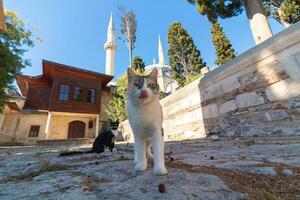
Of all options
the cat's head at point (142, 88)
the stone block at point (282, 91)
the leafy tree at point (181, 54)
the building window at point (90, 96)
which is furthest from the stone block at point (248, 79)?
the leafy tree at point (181, 54)

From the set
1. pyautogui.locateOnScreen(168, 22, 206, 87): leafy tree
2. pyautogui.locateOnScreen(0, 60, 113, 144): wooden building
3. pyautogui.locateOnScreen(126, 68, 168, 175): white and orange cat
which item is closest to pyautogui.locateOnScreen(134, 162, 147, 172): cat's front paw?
pyautogui.locateOnScreen(126, 68, 168, 175): white and orange cat

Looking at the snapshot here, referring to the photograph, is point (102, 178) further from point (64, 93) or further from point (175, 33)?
point (175, 33)

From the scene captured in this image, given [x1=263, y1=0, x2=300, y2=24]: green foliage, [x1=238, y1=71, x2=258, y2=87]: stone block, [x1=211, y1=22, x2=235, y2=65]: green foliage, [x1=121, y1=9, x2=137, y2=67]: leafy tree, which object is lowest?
[x1=238, y1=71, x2=258, y2=87]: stone block

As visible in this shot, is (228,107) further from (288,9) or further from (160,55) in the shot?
(160,55)

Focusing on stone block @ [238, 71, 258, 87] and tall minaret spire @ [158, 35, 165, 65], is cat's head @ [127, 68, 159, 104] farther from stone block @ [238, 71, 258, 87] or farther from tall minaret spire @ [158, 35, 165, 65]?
tall minaret spire @ [158, 35, 165, 65]

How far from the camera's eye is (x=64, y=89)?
1597 cm

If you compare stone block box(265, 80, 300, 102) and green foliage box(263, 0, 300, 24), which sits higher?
green foliage box(263, 0, 300, 24)

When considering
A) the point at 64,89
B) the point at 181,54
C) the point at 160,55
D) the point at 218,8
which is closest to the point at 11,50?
the point at 64,89

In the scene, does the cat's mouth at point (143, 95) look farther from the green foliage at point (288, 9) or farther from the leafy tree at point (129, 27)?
the leafy tree at point (129, 27)

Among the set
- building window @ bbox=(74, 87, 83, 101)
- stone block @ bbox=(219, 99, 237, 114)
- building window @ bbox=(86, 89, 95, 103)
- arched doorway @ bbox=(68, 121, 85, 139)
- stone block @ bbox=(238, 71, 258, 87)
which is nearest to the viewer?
stone block @ bbox=(238, 71, 258, 87)

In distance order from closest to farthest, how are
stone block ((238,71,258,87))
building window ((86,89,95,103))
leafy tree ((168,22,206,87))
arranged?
stone block ((238,71,258,87)) → building window ((86,89,95,103)) → leafy tree ((168,22,206,87))

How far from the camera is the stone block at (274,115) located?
2612 millimetres

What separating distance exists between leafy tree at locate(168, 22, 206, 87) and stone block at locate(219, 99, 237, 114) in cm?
1611

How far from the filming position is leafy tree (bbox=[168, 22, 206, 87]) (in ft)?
64.6
